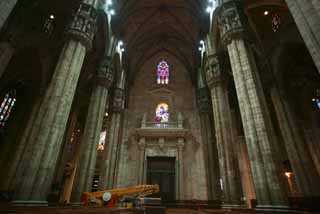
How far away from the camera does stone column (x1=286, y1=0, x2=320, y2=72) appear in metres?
5.10

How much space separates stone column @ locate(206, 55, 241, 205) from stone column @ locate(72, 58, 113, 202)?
23.6 ft

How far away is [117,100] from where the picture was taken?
17.4 meters

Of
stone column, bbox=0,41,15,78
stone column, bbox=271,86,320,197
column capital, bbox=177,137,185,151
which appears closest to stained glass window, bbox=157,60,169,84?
column capital, bbox=177,137,185,151

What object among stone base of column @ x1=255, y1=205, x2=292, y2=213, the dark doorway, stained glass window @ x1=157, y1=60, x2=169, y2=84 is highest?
stained glass window @ x1=157, y1=60, x2=169, y2=84

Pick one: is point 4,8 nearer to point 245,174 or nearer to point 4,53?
point 4,53

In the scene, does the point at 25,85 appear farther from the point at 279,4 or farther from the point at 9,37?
the point at 279,4

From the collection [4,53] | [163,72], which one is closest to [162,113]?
[163,72]

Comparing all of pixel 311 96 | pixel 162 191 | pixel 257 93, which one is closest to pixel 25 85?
pixel 162 191

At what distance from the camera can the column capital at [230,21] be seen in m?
9.65

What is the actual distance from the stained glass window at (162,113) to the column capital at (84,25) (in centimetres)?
1080

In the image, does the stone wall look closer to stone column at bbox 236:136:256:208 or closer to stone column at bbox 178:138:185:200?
stone column at bbox 178:138:185:200

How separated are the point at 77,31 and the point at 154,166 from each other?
12.5m

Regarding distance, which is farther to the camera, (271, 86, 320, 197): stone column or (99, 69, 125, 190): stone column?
(99, 69, 125, 190): stone column

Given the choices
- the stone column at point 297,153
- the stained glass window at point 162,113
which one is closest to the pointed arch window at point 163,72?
the stained glass window at point 162,113
